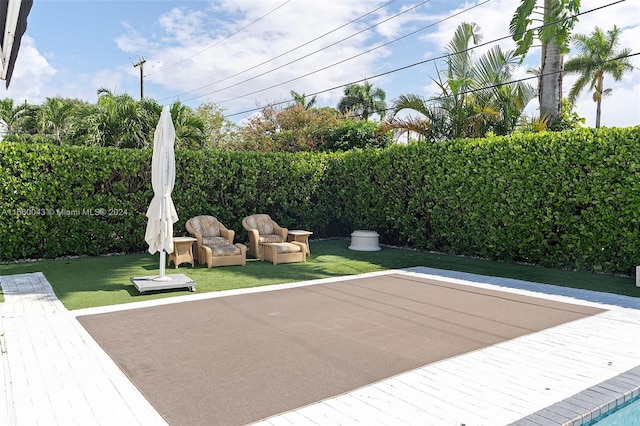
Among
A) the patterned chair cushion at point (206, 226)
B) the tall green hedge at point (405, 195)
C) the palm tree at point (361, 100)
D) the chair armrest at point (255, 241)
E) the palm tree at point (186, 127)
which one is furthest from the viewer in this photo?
the palm tree at point (361, 100)

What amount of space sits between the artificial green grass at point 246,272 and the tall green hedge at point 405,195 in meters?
0.47

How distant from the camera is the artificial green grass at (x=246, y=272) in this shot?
23.2 ft

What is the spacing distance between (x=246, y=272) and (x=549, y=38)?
9.52 meters

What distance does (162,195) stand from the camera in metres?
7.23

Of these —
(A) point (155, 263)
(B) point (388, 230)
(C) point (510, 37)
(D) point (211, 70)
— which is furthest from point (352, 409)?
(D) point (211, 70)

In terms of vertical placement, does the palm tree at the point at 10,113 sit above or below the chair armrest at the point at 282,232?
above

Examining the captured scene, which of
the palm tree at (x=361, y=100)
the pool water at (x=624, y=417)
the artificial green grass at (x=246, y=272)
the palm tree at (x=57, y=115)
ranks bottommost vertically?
the pool water at (x=624, y=417)

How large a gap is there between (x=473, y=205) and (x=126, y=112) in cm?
983

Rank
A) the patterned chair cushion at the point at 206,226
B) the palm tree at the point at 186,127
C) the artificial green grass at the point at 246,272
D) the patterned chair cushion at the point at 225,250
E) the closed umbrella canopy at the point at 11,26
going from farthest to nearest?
the palm tree at the point at 186,127 → the patterned chair cushion at the point at 206,226 → the patterned chair cushion at the point at 225,250 → the artificial green grass at the point at 246,272 → the closed umbrella canopy at the point at 11,26

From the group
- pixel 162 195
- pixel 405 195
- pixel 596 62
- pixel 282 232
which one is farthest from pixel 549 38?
pixel 596 62

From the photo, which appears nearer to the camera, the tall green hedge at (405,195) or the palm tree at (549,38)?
the tall green hedge at (405,195)

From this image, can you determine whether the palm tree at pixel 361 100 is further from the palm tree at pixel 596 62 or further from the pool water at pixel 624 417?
the pool water at pixel 624 417

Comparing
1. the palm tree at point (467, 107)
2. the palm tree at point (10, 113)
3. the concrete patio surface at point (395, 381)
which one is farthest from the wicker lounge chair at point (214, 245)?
the palm tree at point (10, 113)

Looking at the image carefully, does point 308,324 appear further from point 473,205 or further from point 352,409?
point 473,205
